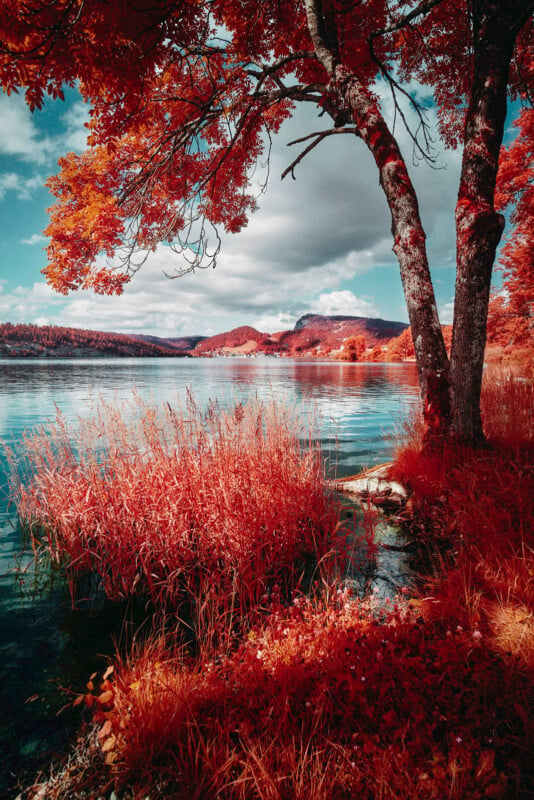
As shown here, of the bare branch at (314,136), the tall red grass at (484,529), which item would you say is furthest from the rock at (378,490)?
the bare branch at (314,136)

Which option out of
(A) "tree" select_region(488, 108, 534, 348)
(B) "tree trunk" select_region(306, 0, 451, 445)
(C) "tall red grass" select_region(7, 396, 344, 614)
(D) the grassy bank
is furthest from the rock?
(A) "tree" select_region(488, 108, 534, 348)

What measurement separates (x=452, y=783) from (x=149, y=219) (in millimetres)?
8342

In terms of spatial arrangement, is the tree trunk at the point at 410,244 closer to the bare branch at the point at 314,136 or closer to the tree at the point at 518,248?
the bare branch at the point at 314,136

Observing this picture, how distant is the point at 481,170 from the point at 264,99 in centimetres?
367

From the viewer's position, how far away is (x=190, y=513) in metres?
4.21

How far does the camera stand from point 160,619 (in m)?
3.20

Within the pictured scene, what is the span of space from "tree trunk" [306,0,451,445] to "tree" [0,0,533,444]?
0.02m

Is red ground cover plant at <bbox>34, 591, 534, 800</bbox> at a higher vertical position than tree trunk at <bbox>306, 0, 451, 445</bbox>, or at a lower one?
lower

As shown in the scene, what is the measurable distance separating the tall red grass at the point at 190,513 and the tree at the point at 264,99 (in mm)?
2391

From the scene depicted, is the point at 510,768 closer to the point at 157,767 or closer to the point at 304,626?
the point at 304,626


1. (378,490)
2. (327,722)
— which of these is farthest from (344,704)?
(378,490)

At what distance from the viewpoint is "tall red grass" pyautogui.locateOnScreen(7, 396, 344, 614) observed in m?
3.59

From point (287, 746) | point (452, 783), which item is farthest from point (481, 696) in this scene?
point (287, 746)

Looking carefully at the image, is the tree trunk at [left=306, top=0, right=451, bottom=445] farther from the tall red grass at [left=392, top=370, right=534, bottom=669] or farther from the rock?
the rock
